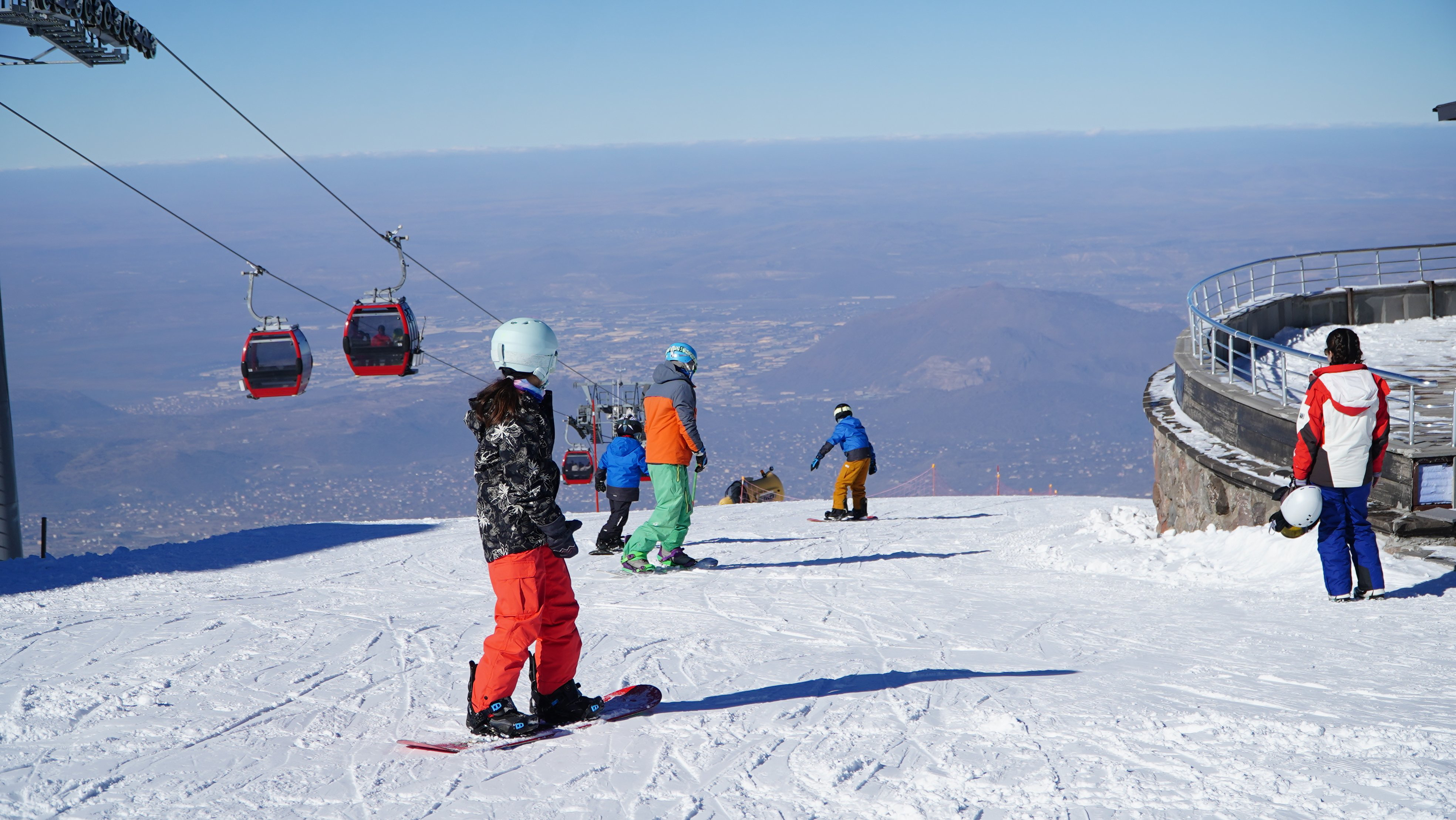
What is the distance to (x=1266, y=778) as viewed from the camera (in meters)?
3.19

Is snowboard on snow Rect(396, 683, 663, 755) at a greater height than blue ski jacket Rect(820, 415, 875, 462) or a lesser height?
lesser

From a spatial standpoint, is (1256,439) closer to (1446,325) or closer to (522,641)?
(522,641)

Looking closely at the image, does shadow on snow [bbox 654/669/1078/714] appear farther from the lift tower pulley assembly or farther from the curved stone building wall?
the lift tower pulley assembly

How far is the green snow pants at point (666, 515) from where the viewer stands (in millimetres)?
7586

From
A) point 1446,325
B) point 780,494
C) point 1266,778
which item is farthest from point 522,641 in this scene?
point 780,494

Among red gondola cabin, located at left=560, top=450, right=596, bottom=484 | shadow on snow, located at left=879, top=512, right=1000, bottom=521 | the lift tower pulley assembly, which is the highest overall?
the lift tower pulley assembly

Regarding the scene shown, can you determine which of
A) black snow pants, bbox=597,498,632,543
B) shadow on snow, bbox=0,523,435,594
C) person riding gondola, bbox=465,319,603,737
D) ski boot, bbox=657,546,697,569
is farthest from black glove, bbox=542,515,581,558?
shadow on snow, bbox=0,523,435,594

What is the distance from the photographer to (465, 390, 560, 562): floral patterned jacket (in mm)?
3533

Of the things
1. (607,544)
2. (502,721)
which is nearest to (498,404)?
(502,721)

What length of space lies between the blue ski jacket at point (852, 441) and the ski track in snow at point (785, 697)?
4.26 metres

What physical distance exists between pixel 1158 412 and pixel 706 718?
908cm

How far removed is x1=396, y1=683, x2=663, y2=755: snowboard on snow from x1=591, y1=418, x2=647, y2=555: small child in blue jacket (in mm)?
4776

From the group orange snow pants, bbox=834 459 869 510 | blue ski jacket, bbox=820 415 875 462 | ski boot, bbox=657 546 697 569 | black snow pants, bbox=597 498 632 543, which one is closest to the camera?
ski boot, bbox=657 546 697 569

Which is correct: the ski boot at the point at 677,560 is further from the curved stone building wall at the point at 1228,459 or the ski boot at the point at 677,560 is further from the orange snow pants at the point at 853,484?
the curved stone building wall at the point at 1228,459
